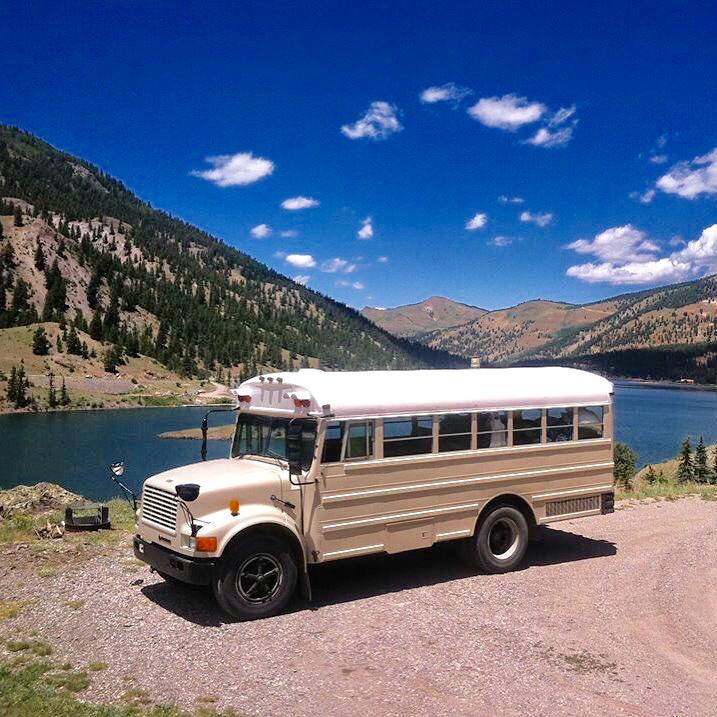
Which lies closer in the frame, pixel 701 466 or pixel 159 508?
pixel 159 508

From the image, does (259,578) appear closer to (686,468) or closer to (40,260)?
(686,468)

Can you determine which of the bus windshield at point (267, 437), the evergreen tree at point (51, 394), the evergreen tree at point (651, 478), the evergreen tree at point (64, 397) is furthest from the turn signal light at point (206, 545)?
the evergreen tree at point (64, 397)

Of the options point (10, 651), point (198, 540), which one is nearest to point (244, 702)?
point (198, 540)

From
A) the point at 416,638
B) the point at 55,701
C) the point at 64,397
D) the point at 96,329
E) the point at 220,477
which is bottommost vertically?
the point at 64,397

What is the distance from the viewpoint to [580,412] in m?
12.9

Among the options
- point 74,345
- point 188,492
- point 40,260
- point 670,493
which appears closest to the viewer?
point 188,492

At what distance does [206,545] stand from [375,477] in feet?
8.94

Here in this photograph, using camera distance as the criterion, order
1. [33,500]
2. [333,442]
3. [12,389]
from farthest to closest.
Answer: [12,389] < [33,500] < [333,442]

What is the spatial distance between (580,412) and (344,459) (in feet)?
17.5

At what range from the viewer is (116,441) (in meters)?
77.0

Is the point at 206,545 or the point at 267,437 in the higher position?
the point at 267,437

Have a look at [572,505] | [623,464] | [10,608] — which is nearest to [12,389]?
[623,464]

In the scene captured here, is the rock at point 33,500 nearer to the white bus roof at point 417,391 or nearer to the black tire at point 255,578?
the white bus roof at point 417,391

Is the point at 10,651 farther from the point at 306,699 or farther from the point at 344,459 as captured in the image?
the point at 344,459
